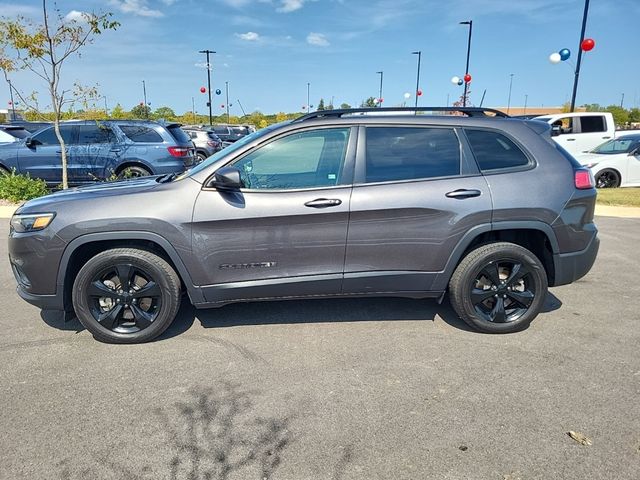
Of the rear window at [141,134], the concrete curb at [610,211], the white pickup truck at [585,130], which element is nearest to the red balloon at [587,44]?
the white pickup truck at [585,130]

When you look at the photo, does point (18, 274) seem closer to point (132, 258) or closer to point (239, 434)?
point (132, 258)

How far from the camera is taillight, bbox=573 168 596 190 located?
3.68 m

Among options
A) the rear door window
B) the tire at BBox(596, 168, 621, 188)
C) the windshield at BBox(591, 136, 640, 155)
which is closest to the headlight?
the rear door window

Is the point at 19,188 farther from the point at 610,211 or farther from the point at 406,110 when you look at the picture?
the point at 610,211

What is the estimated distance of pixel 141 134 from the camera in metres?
9.85

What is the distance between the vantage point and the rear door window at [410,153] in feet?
11.7

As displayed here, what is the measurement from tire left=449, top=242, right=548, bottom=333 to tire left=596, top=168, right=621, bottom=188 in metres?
→ 10.2

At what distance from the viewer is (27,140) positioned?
10195 millimetres

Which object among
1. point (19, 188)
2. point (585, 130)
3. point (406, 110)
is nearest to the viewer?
point (406, 110)

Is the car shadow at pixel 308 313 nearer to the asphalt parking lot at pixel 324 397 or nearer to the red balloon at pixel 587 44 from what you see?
the asphalt parking lot at pixel 324 397

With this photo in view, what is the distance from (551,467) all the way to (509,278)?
5.64 feet

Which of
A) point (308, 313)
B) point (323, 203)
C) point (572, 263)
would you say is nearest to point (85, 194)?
point (323, 203)

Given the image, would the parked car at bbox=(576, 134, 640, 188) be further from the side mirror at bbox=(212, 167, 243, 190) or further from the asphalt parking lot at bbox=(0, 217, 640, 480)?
the side mirror at bbox=(212, 167, 243, 190)

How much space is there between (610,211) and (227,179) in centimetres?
888
